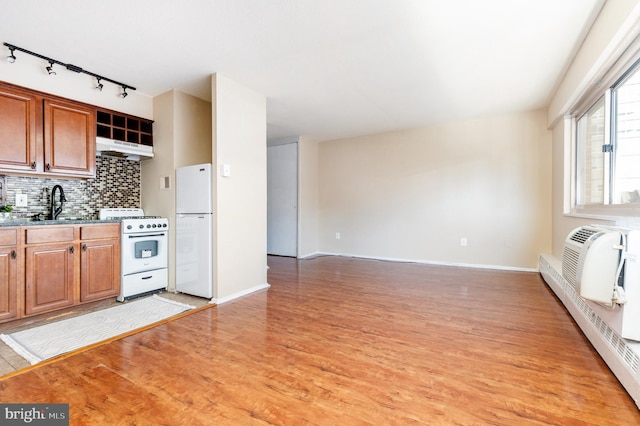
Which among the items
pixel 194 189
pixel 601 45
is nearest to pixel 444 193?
pixel 601 45

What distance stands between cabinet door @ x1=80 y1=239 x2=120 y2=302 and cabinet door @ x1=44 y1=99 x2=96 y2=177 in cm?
76

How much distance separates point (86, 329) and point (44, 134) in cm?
184

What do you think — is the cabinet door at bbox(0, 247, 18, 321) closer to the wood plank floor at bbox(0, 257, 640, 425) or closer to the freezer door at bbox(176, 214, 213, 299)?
the wood plank floor at bbox(0, 257, 640, 425)

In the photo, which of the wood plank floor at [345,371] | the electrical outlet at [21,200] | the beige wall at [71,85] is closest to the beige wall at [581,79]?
the wood plank floor at [345,371]

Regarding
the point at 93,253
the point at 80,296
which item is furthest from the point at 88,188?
the point at 80,296

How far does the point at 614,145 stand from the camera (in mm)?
2398

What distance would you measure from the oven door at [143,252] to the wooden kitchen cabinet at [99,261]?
8 centimetres

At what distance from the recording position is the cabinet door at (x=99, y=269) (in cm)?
277

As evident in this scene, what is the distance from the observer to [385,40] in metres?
2.39

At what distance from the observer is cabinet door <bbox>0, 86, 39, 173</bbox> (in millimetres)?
2486

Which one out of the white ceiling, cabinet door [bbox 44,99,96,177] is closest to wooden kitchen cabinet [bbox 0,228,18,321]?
cabinet door [bbox 44,99,96,177]

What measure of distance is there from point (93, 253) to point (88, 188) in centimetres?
85

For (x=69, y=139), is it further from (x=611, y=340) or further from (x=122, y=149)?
(x=611, y=340)

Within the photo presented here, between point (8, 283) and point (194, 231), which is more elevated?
point (194, 231)
